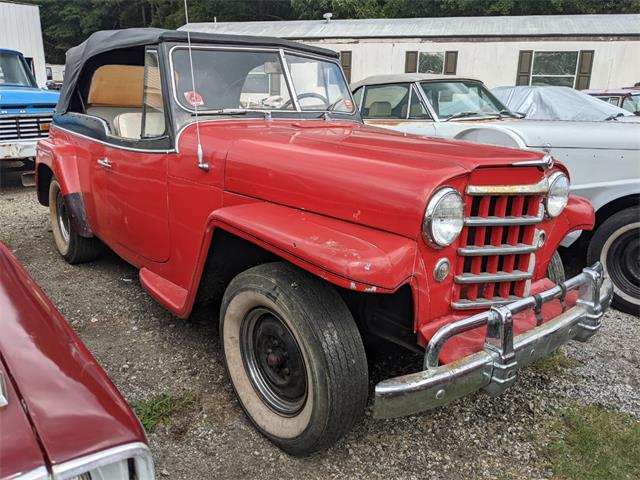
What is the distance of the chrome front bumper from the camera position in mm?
1745

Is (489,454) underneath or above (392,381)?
underneath

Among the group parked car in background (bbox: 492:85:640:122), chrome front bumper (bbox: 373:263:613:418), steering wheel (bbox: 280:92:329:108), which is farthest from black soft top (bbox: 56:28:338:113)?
parked car in background (bbox: 492:85:640:122)

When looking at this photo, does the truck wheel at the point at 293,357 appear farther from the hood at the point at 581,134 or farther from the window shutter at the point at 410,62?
the window shutter at the point at 410,62

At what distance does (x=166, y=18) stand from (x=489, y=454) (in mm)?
38107

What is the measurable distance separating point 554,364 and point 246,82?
257 cm

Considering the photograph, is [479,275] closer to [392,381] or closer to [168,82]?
[392,381]

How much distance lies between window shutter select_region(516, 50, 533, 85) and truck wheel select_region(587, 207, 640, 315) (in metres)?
14.3

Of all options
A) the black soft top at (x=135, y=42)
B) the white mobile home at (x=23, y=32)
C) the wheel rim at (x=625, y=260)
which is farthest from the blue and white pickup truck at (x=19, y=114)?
the white mobile home at (x=23, y=32)

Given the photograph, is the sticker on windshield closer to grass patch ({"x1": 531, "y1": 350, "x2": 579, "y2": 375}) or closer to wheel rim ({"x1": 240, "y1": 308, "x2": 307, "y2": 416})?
wheel rim ({"x1": 240, "y1": 308, "x2": 307, "y2": 416})

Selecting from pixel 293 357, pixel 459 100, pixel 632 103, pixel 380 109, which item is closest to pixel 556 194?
pixel 293 357

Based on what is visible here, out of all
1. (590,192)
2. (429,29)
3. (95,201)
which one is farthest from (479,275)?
(429,29)

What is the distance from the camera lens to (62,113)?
4414mm

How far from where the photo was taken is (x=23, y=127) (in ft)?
24.4

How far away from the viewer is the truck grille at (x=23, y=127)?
727 cm
